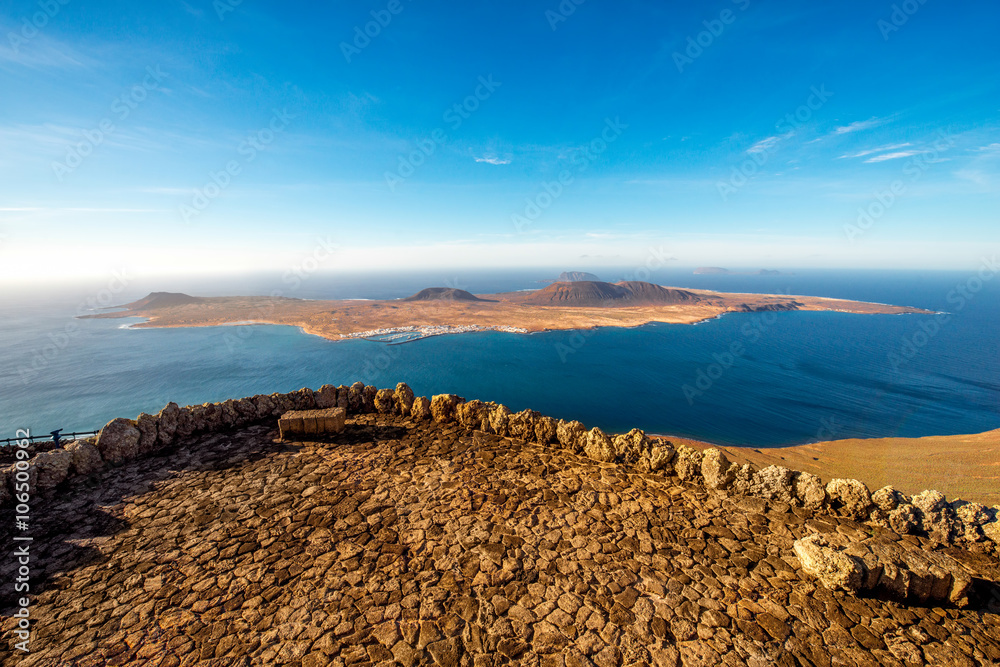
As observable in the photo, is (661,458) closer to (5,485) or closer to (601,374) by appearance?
(5,485)

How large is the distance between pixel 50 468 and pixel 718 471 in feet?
50.4

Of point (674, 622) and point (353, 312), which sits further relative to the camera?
point (353, 312)

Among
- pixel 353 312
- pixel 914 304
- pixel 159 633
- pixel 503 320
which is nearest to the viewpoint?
pixel 159 633

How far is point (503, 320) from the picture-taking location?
96.9 meters

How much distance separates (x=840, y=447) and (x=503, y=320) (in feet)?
237

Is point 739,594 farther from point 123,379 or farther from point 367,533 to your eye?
point 123,379

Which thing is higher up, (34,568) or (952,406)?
(34,568)

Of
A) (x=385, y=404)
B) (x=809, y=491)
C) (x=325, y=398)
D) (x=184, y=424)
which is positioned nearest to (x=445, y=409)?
(x=385, y=404)

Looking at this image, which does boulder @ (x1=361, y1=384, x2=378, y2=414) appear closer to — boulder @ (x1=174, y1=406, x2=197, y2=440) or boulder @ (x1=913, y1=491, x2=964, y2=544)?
boulder @ (x1=174, y1=406, x2=197, y2=440)

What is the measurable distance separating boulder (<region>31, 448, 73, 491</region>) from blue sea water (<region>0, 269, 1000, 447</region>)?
124ft

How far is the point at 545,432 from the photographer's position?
1047 centimetres

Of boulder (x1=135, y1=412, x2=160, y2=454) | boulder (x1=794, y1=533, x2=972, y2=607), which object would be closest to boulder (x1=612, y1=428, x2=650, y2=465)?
boulder (x1=794, y1=533, x2=972, y2=607)

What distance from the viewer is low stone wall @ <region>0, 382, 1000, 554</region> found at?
6777 mm

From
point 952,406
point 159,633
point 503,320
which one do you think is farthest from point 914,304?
point 159,633
